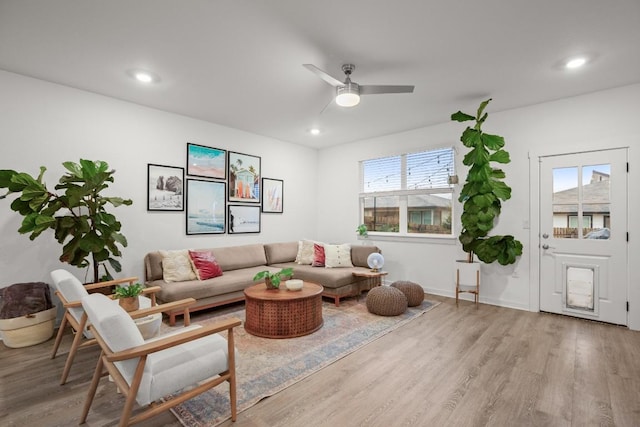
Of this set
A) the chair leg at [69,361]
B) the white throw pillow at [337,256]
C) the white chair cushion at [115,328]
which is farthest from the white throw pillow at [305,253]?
the white chair cushion at [115,328]

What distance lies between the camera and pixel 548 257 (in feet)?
13.3

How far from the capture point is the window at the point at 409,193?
5070 mm

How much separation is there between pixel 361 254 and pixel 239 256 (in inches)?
80.2

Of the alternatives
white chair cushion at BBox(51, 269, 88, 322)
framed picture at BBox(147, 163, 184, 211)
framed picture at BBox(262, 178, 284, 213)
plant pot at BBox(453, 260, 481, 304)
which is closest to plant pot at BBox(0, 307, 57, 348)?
white chair cushion at BBox(51, 269, 88, 322)

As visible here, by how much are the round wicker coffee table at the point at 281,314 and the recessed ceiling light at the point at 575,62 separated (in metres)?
3.50

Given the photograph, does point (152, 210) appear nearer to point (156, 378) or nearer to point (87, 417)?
point (87, 417)

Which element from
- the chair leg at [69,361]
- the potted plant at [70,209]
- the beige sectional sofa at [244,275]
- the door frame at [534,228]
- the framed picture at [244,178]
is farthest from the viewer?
the framed picture at [244,178]

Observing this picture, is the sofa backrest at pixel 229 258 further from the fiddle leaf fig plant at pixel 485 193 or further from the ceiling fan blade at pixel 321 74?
the fiddle leaf fig plant at pixel 485 193

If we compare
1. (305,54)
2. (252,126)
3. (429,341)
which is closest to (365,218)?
(252,126)

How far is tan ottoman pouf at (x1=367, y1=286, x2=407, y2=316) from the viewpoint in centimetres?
389

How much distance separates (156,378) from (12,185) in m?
2.62

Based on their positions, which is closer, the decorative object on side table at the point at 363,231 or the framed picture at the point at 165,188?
the framed picture at the point at 165,188

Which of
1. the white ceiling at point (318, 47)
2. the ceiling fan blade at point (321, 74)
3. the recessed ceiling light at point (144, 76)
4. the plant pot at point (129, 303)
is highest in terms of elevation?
the white ceiling at point (318, 47)

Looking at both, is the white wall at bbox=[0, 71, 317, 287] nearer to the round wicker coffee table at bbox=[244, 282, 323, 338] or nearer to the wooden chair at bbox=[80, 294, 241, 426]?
the round wicker coffee table at bbox=[244, 282, 323, 338]
